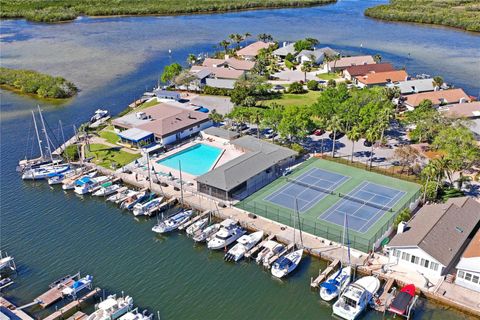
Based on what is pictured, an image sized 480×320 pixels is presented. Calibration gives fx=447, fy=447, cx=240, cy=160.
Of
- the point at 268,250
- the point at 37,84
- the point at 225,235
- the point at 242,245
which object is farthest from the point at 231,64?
the point at 268,250

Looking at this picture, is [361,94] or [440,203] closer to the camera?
[440,203]

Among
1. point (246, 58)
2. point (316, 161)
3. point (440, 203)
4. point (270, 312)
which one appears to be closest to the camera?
point (270, 312)

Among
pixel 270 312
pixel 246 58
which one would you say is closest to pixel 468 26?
pixel 246 58

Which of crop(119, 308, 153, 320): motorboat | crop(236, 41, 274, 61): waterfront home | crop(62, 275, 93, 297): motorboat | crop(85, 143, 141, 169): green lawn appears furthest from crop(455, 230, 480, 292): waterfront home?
crop(236, 41, 274, 61): waterfront home

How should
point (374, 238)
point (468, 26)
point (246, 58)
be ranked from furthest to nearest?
point (468, 26) < point (246, 58) < point (374, 238)

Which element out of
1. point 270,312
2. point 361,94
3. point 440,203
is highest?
point 361,94

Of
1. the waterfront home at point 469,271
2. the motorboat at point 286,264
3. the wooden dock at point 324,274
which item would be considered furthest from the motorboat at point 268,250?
the waterfront home at point 469,271

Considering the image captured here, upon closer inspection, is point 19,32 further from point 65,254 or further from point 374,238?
point 374,238

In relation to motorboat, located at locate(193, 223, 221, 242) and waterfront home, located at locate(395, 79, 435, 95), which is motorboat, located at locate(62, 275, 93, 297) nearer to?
motorboat, located at locate(193, 223, 221, 242)

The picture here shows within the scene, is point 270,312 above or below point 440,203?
below
